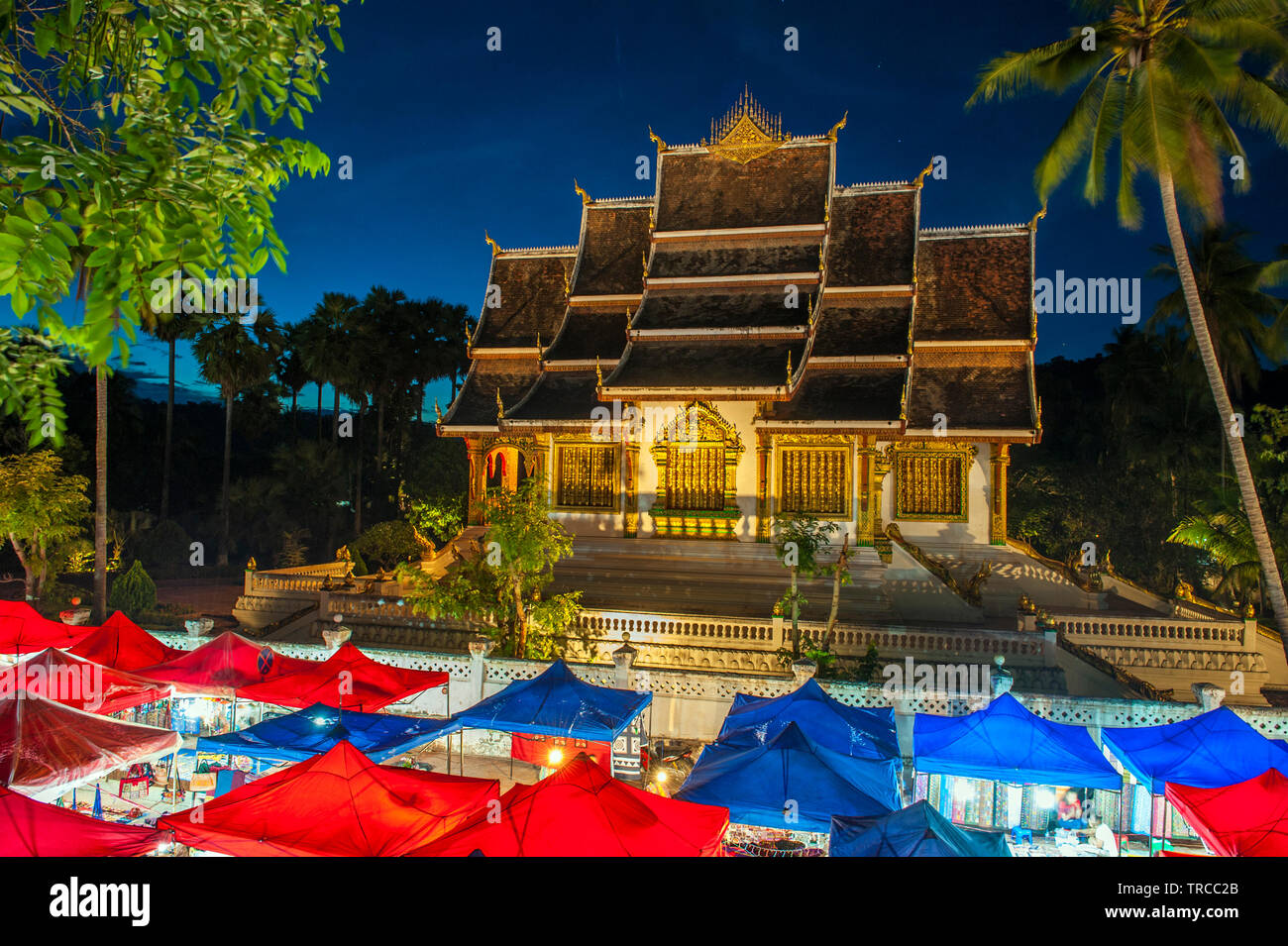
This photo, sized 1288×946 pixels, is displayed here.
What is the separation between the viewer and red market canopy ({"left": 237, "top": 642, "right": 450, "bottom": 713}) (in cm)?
1198

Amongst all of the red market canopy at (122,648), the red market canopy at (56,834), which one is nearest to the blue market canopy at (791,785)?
the red market canopy at (56,834)

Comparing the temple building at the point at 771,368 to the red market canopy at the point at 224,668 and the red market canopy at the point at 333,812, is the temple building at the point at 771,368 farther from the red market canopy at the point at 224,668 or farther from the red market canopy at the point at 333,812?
the red market canopy at the point at 333,812

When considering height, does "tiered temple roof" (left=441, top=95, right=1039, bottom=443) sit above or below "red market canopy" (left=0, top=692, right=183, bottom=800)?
above

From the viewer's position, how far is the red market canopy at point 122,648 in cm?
1262

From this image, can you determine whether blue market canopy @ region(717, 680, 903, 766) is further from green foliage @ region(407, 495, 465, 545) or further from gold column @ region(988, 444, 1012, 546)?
green foliage @ region(407, 495, 465, 545)

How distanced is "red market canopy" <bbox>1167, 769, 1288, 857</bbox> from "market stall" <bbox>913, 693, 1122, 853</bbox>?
1.34m

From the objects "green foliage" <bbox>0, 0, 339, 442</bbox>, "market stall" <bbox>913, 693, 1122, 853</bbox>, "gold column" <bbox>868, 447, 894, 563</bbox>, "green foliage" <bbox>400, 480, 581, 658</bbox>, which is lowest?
"market stall" <bbox>913, 693, 1122, 853</bbox>

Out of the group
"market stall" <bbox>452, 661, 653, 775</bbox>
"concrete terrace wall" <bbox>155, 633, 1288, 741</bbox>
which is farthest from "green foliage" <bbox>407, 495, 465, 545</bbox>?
"market stall" <bbox>452, 661, 653, 775</bbox>

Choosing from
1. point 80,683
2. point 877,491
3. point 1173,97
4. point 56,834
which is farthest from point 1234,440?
point 80,683

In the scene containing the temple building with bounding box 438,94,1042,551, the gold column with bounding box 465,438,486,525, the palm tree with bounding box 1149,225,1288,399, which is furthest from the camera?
the palm tree with bounding box 1149,225,1288,399

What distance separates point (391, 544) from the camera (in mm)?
23953

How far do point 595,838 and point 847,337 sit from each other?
60.6ft
